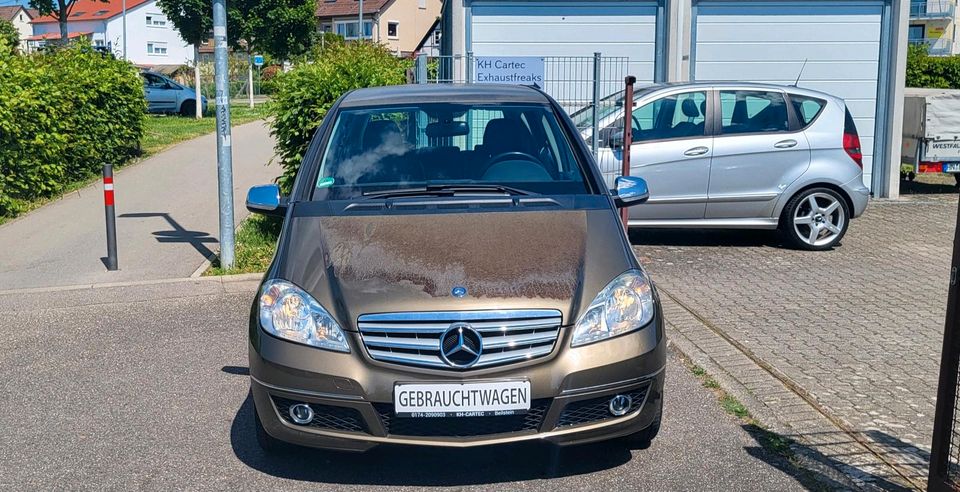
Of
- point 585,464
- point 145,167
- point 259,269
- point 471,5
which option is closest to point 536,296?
point 585,464

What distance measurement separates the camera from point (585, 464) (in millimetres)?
4945

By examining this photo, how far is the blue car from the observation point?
108 feet

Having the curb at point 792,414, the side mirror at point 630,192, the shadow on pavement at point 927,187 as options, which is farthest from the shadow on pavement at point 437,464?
the shadow on pavement at point 927,187

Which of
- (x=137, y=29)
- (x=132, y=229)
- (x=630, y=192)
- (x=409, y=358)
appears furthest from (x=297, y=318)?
(x=137, y=29)

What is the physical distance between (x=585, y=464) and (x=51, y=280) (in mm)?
6433

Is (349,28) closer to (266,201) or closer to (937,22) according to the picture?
(937,22)

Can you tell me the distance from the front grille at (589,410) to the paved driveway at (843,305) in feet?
4.73

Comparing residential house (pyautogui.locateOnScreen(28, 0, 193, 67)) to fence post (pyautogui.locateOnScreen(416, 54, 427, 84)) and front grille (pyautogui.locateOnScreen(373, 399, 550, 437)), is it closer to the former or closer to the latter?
fence post (pyautogui.locateOnScreen(416, 54, 427, 84))

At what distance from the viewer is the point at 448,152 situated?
583 cm

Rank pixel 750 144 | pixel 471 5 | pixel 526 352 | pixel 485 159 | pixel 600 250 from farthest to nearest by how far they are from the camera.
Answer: pixel 471 5 → pixel 750 144 → pixel 485 159 → pixel 600 250 → pixel 526 352

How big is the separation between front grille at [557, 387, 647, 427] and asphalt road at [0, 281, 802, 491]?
36 cm

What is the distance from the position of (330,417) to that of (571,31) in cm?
1157

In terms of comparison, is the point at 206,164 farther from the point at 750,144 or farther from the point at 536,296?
the point at 536,296

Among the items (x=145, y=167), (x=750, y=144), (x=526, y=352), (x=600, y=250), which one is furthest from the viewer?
(x=145, y=167)
